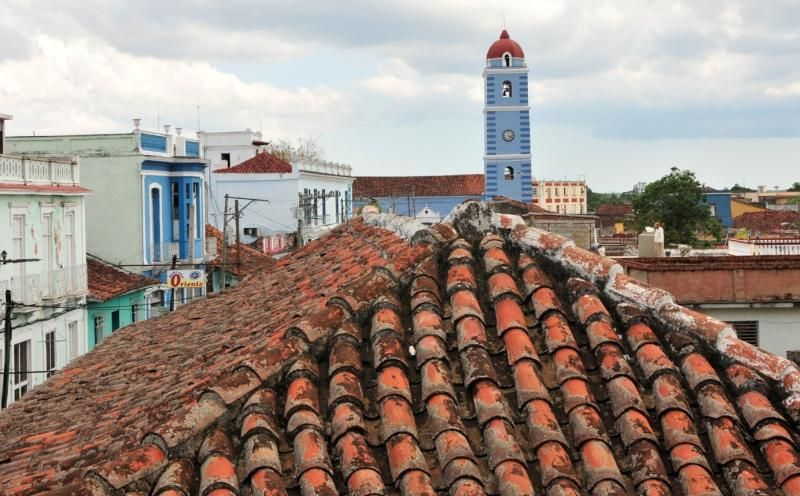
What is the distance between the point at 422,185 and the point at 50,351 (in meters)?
55.4

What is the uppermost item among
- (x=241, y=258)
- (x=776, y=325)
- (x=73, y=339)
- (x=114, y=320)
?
(x=241, y=258)

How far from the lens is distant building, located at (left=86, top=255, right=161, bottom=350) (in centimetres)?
3097

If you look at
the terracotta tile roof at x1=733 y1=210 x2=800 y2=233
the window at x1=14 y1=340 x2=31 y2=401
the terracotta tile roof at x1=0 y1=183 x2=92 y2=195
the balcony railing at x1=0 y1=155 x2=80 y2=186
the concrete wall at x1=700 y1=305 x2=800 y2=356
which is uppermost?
the balcony railing at x1=0 y1=155 x2=80 y2=186

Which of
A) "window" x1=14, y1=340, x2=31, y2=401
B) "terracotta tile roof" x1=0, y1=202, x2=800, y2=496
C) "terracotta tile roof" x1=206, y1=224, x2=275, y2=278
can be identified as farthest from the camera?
"terracotta tile roof" x1=206, y1=224, x2=275, y2=278

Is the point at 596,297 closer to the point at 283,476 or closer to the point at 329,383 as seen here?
the point at 329,383

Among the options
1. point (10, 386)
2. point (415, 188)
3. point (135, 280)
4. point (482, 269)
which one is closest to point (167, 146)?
point (135, 280)

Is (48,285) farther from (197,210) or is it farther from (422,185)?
(422,185)

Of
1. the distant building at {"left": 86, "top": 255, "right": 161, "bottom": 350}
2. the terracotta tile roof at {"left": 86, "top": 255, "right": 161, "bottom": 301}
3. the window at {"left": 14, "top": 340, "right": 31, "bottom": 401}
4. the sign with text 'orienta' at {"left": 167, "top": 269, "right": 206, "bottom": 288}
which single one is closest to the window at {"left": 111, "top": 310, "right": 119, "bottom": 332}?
the distant building at {"left": 86, "top": 255, "right": 161, "bottom": 350}

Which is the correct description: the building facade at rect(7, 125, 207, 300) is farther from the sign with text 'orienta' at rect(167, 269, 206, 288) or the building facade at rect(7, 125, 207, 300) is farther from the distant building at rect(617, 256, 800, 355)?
the distant building at rect(617, 256, 800, 355)

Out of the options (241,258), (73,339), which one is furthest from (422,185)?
(73,339)

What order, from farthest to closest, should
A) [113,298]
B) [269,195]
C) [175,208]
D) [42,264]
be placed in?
[269,195]
[175,208]
[113,298]
[42,264]

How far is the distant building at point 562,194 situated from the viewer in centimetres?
14075

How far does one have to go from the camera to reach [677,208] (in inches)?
2424

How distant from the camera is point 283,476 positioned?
4.60 meters
